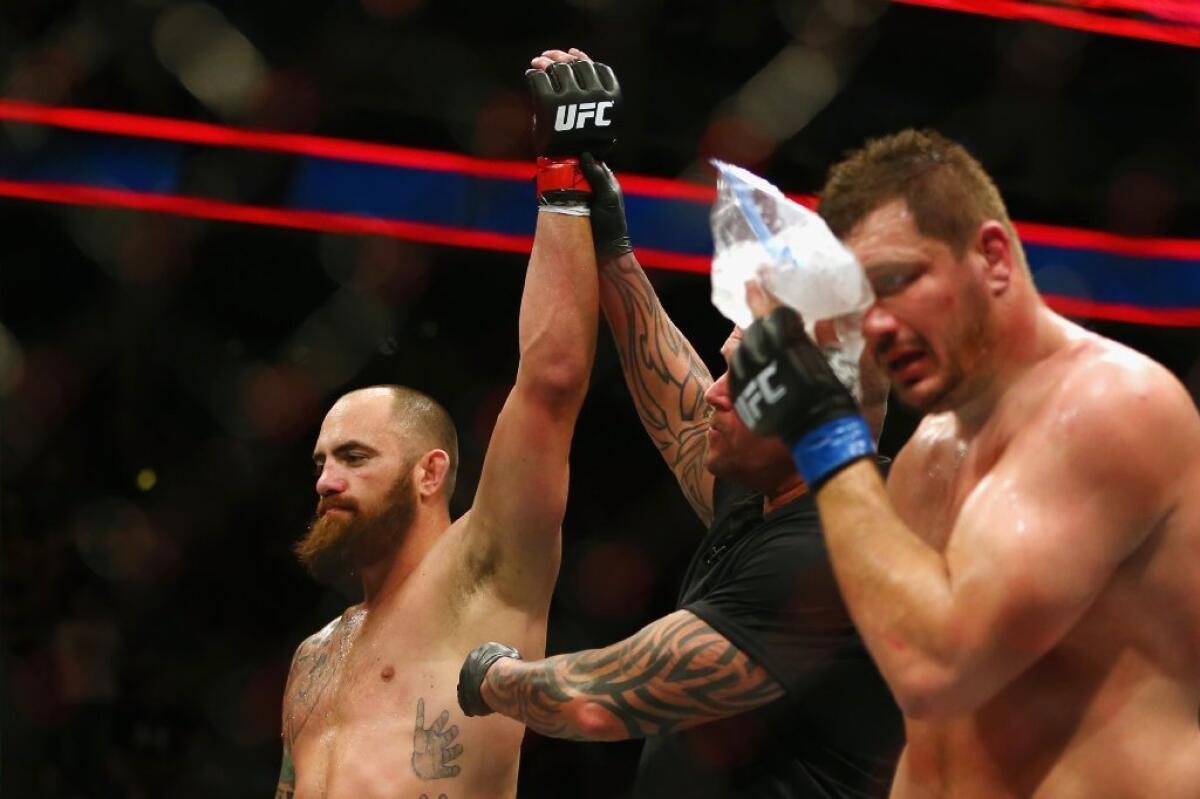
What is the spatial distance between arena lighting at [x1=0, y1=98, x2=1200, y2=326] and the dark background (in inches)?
1.3

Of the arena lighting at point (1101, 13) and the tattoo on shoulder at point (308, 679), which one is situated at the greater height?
the arena lighting at point (1101, 13)

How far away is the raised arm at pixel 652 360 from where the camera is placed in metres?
1.89

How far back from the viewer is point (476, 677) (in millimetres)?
1610

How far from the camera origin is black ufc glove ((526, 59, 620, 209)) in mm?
1822

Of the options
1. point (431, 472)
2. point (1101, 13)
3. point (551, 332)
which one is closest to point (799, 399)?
point (551, 332)

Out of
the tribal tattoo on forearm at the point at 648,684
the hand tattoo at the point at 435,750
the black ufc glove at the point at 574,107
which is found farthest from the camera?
the hand tattoo at the point at 435,750

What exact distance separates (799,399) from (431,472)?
121 centimetres

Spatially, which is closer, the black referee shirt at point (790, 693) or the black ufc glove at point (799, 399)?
the black ufc glove at point (799, 399)

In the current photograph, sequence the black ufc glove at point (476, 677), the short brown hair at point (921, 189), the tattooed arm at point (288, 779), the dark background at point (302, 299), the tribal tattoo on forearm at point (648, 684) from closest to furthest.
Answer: the short brown hair at point (921, 189) < the tribal tattoo on forearm at point (648, 684) < the black ufc glove at point (476, 677) < the tattooed arm at point (288, 779) < the dark background at point (302, 299)

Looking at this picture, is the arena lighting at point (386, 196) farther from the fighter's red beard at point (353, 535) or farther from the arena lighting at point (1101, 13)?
the fighter's red beard at point (353, 535)

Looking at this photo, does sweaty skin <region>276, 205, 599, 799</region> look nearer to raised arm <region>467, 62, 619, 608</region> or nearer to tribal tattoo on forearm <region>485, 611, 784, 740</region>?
raised arm <region>467, 62, 619, 608</region>

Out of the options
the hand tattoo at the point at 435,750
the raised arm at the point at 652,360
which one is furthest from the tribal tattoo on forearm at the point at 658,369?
the hand tattoo at the point at 435,750

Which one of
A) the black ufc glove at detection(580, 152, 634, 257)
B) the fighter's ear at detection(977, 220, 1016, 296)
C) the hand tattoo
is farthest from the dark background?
the fighter's ear at detection(977, 220, 1016, 296)

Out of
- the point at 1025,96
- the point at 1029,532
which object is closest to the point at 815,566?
the point at 1029,532
